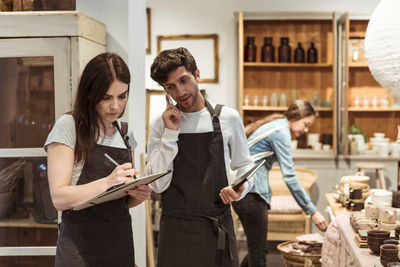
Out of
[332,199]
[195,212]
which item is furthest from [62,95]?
[332,199]

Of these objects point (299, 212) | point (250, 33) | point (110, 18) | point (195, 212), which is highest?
point (250, 33)

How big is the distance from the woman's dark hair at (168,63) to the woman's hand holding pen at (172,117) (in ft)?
0.38

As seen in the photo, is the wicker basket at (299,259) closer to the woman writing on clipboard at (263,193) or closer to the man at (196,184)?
the woman writing on clipboard at (263,193)

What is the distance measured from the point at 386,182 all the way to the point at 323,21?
6.89 ft

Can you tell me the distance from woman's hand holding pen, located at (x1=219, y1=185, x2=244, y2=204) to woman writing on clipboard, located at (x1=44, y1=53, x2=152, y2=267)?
33 cm

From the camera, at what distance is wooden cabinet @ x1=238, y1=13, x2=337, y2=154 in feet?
21.7

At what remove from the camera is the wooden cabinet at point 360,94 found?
634 cm

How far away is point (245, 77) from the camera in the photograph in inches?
265

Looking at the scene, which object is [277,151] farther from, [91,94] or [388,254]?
[91,94]

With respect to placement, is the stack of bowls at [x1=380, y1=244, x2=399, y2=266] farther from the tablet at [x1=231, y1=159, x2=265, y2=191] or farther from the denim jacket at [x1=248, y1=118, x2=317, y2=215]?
the denim jacket at [x1=248, y1=118, x2=317, y2=215]

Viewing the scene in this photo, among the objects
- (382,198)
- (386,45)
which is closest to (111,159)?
(386,45)

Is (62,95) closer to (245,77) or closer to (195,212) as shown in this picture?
(195,212)

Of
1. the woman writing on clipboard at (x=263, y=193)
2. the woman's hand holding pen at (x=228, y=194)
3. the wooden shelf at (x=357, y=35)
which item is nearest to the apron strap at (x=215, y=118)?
the woman's hand holding pen at (x=228, y=194)

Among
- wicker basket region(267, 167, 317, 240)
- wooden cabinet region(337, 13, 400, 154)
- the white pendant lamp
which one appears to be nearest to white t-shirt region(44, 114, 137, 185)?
the white pendant lamp
